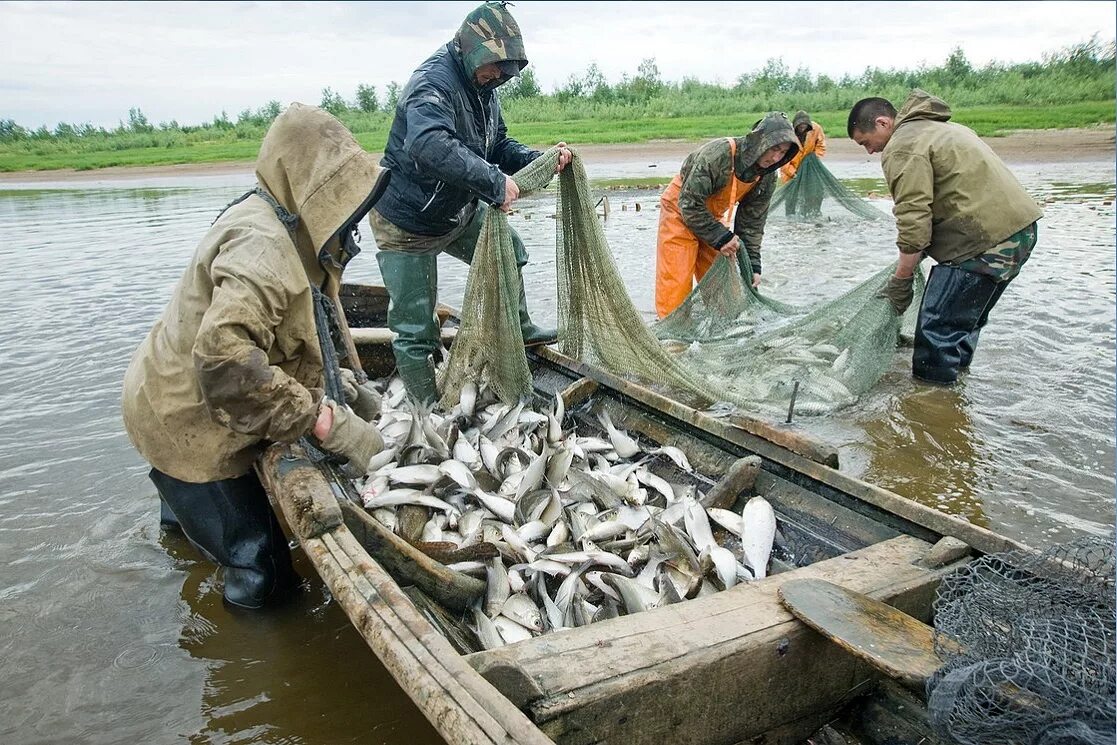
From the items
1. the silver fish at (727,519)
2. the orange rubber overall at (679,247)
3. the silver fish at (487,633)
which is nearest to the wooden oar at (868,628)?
the silver fish at (727,519)


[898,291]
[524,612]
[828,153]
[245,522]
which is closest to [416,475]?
[245,522]

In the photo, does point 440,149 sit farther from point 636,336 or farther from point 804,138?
point 804,138

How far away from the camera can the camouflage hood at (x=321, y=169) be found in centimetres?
304

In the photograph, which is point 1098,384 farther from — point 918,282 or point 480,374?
point 480,374

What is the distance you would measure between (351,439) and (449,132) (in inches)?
87.6

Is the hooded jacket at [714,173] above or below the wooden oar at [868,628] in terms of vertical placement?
above

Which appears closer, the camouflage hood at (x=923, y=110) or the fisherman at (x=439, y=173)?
the fisherman at (x=439, y=173)

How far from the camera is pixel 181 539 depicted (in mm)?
4668

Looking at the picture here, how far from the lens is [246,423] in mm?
2965

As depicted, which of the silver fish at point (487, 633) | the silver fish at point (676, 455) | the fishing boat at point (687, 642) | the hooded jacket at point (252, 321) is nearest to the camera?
the fishing boat at point (687, 642)

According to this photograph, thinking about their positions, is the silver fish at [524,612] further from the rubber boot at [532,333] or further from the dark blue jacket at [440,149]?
the rubber boot at [532,333]

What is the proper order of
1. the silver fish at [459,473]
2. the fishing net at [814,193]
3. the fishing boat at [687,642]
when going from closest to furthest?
the fishing boat at [687,642]
the silver fish at [459,473]
the fishing net at [814,193]

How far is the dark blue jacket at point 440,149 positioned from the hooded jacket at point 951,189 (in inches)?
121

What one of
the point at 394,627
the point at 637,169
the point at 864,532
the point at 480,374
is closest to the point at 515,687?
the point at 394,627
